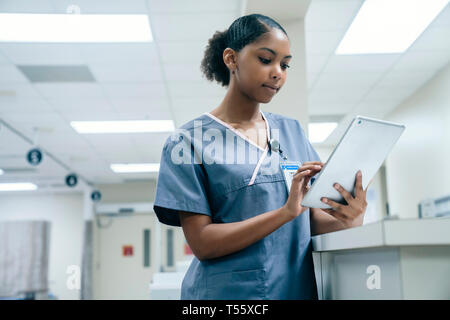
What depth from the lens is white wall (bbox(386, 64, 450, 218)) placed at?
4863 millimetres

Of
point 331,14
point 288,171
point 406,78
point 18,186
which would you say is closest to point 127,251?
point 18,186

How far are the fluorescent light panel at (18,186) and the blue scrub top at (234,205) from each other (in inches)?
387

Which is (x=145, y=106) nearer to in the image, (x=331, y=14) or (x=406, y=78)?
(x=331, y=14)

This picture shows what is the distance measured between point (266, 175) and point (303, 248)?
20 cm

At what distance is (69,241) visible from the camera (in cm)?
1094

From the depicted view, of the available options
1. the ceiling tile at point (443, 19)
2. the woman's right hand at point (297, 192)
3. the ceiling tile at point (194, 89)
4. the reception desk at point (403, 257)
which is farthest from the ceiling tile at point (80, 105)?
the reception desk at point (403, 257)

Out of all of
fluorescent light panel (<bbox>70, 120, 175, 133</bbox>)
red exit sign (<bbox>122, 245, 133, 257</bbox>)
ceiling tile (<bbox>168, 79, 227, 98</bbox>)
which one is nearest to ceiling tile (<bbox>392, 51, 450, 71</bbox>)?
ceiling tile (<bbox>168, 79, 227, 98</bbox>)

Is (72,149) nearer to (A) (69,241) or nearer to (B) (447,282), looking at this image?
(A) (69,241)

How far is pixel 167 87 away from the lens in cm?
512

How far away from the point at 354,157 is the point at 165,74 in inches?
157

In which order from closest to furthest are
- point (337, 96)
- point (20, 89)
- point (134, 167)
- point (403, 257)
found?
point (403, 257), point (20, 89), point (337, 96), point (134, 167)

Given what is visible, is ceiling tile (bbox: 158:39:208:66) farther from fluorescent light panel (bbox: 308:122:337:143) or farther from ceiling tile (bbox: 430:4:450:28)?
fluorescent light panel (bbox: 308:122:337:143)

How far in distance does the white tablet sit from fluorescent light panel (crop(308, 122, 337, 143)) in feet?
18.5
